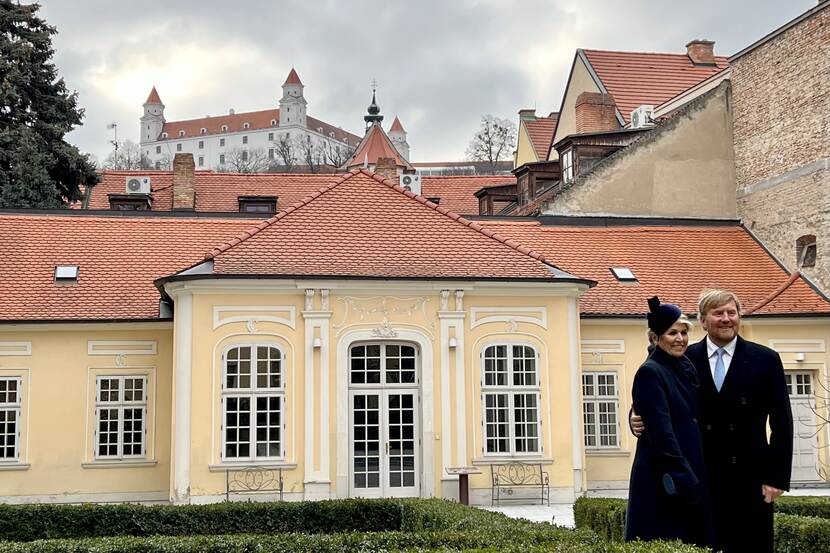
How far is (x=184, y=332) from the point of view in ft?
56.5

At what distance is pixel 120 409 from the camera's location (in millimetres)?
19172

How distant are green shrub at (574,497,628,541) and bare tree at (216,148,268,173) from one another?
289ft

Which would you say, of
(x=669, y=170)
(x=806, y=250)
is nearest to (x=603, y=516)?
(x=806, y=250)

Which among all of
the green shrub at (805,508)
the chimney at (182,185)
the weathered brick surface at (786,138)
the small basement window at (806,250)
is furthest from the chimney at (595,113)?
the green shrub at (805,508)

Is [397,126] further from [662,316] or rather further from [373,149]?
[662,316]

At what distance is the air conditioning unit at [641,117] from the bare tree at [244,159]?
70.2 metres

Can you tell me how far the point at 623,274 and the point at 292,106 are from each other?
107m

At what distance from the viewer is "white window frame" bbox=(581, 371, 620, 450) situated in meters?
20.2

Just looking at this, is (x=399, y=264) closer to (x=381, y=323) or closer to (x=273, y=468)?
(x=381, y=323)

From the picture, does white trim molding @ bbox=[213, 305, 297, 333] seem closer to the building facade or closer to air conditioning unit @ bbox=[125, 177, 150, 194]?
air conditioning unit @ bbox=[125, 177, 150, 194]

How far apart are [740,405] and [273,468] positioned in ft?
37.7

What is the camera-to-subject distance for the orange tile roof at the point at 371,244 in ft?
57.8

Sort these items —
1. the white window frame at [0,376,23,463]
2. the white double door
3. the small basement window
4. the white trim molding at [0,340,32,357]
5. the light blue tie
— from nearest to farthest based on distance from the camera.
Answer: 1. the light blue tie
2. the white double door
3. the white window frame at [0,376,23,463]
4. the white trim molding at [0,340,32,357]
5. the small basement window

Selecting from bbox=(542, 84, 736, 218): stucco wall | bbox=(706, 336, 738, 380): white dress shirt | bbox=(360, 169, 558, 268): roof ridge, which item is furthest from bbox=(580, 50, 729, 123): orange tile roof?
bbox=(706, 336, 738, 380): white dress shirt
